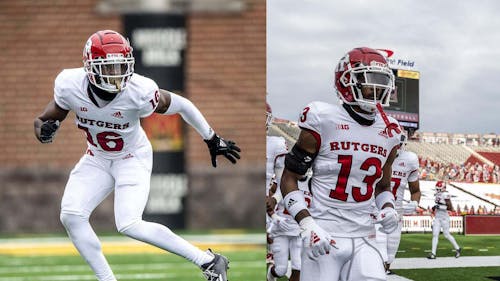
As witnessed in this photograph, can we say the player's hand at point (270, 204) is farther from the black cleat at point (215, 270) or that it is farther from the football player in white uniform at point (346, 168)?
the football player in white uniform at point (346, 168)

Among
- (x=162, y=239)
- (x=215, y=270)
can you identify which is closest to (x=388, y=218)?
(x=215, y=270)

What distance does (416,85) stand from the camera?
39.1ft

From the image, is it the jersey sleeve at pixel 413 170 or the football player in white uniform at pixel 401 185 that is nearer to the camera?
the football player in white uniform at pixel 401 185

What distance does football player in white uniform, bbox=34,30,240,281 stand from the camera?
3156 millimetres

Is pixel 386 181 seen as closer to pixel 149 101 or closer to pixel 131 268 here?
pixel 149 101

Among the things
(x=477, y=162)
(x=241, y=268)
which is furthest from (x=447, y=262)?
(x=477, y=162)

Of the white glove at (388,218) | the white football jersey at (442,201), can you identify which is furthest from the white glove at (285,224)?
the white football jersey at (442,201)

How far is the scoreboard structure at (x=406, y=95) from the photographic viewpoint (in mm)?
11602

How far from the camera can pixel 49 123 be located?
122 inches

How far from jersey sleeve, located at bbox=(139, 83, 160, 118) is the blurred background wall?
4.82 feet

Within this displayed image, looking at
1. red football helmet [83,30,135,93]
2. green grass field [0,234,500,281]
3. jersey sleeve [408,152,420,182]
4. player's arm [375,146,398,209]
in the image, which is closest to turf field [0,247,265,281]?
green grass field [0,234,500,281]

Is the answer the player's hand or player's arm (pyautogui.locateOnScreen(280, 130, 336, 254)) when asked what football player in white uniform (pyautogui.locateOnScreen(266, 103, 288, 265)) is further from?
player's arm (pyautogui.locateOnScreen(280, 130, 336, 254))

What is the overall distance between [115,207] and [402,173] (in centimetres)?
297

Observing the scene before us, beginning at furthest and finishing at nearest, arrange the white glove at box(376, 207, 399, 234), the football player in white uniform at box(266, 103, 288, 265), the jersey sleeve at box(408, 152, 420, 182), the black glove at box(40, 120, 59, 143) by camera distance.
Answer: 1. the jersey sleeve at box(408, 152, 420, 182)
2. the football player in white uniform at box(266, 103, 288, 265)
3. the black glove at box(40, 120, 59, 143)
4. the white glove at box(376, 207, 399, 234)
